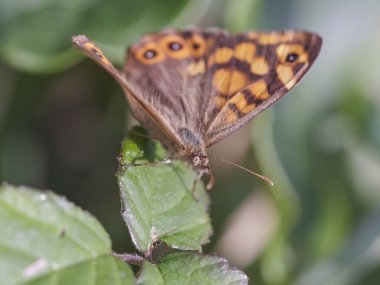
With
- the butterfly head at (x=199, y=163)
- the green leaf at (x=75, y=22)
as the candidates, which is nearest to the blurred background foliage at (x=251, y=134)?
the green leaf at (x=75, y=22)

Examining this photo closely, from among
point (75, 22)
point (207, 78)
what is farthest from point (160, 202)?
Answer: point (75, 22)

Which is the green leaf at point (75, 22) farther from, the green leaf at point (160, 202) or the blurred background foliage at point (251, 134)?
the green leaf at point (160, 202)

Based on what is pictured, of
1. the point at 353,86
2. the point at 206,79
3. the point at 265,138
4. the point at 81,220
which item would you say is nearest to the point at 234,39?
the point at 206,79

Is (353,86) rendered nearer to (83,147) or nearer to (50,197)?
(83,147)

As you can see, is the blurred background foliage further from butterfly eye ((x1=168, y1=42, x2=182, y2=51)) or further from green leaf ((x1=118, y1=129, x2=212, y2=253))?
green leaf ((x1=118, y1=129, x2=212, y2=253))

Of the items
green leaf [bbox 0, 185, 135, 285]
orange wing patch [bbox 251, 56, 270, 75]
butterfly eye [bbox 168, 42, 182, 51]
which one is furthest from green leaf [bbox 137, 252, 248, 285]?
Result: butterfly eye [bbox 168, 42, 182, 51]
